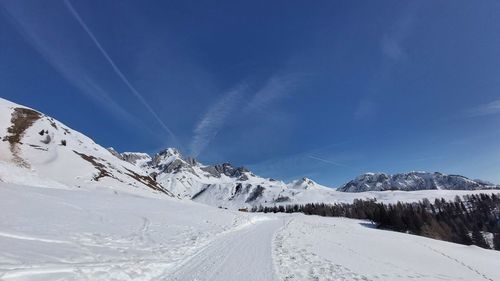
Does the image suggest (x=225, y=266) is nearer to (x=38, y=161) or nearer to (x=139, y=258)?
(x=139, y=258)

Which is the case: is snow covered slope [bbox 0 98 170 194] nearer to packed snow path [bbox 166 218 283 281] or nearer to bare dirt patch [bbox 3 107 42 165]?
bare dirt patch [bbox 3 107 42 165]

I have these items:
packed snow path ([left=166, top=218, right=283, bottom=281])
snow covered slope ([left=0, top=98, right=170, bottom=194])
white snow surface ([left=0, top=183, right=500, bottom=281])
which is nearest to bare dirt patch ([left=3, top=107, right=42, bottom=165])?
snow covered slope ([left=0, top=98, right=170, bottom=194])

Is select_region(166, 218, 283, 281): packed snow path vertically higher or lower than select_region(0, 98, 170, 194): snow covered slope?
lower

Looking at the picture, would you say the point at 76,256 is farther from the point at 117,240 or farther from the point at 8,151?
the point at 8,151

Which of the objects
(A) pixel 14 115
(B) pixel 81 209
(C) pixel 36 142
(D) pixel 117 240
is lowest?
(D) pixel 117 240

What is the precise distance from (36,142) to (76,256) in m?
82.2

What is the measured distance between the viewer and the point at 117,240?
1634 centimetres

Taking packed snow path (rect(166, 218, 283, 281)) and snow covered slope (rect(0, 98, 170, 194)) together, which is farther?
snow covered slope (rect(0, 98, 170, 194))

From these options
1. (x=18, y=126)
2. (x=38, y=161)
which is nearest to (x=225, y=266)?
(x=38, y=161)

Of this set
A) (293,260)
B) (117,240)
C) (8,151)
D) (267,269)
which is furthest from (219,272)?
(8,151)

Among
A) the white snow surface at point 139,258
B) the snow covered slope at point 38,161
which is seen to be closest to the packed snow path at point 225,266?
the white snow surface at point 139,258

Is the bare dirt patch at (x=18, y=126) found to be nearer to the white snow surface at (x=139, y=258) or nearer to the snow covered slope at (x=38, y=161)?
the snow covered slope at (x=38, y=161)

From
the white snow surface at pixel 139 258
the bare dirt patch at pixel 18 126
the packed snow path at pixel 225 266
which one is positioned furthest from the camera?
the bare dirt patch at pixel 18 126

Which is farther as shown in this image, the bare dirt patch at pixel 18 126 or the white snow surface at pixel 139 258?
the bare dirt patch at pixel 18 126
